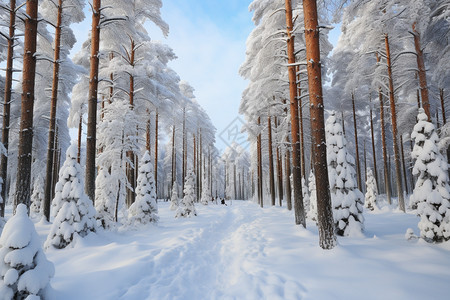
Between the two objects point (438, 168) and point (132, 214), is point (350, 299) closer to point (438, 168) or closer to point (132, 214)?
point (438, 168)

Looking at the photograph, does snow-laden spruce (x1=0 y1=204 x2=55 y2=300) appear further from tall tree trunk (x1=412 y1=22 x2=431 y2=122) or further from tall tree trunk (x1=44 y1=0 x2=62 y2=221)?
tall tree trunk (x1=412 y1=22 x2=431 y2=122)

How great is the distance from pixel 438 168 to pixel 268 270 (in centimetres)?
500

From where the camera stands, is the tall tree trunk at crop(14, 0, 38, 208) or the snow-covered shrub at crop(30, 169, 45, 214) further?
the snow-covered shrub at crop(30, 169, 45, 214)

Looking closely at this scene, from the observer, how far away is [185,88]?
1361 inches

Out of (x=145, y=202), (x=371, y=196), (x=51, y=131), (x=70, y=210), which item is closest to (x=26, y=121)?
(x=70, y=210)

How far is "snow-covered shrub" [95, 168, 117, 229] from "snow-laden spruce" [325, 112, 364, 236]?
7.81 meters

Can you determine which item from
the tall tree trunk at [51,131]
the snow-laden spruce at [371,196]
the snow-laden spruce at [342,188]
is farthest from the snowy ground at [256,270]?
the snow-laden spruce at [371,196]

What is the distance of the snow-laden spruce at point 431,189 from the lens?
5.96 m

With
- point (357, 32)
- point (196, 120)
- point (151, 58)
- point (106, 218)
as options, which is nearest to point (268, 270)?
point (106, 218)

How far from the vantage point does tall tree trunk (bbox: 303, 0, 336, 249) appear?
19.1ft

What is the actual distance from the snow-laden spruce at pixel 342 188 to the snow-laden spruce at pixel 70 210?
754cm

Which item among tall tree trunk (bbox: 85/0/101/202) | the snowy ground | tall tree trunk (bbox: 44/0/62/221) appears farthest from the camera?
Result: tall tree trunk (bbox: 44/0/62/221)

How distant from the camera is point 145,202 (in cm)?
1052

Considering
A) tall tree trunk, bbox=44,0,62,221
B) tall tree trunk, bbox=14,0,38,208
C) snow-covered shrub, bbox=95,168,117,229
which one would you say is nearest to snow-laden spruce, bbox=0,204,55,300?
tall tree trunk, bbox=14,0,38,208
